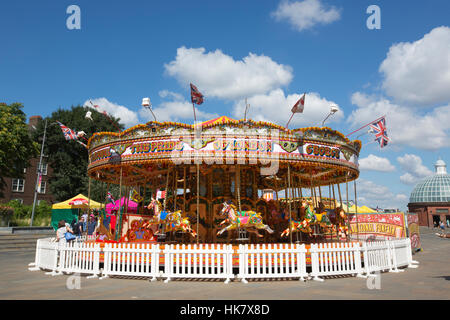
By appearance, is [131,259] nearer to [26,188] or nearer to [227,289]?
[227,289]

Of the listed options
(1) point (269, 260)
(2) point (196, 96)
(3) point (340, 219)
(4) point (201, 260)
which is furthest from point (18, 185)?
(1) point (269, 260)

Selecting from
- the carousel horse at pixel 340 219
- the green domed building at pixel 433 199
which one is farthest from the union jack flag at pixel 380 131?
the green domed building at pixel 433 199

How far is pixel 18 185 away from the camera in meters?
43.7

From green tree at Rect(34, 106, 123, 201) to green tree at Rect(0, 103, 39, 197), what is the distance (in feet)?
20.7

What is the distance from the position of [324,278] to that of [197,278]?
3782 mm

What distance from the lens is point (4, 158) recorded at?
2752 cm

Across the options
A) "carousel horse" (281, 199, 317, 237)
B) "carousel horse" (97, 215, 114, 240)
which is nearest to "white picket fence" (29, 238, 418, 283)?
"carousel horse" (281, 199, 317, 237)

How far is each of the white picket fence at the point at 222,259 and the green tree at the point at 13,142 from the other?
2098 centimetres

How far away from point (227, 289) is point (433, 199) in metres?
68.0

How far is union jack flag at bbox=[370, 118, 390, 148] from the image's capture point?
13.4 metres

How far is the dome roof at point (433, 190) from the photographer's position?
61828 millimetres

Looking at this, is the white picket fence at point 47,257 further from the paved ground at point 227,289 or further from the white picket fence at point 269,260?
the white picket fence at point 269,260

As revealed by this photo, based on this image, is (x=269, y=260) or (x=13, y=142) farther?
(x=13, y=142)
